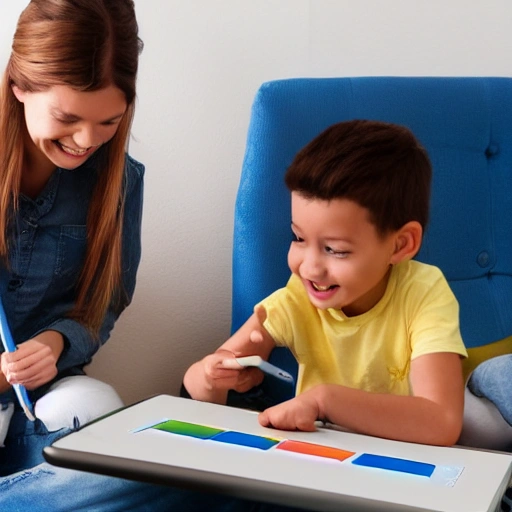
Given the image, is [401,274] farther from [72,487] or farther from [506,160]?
[72,487]

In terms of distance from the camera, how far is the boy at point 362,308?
1.02 m

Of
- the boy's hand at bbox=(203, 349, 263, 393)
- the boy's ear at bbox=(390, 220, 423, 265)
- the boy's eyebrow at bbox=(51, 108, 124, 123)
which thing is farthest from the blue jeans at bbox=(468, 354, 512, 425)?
the boy's eyebrow at bbox=(51, 108, 124, 123)

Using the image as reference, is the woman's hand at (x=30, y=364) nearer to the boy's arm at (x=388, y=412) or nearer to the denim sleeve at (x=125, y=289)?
the denim sleeve at (x=125, y=289)

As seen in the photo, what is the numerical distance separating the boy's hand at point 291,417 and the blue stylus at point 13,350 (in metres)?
0.33

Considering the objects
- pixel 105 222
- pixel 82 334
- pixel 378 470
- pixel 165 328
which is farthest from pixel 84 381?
pixel 378 470

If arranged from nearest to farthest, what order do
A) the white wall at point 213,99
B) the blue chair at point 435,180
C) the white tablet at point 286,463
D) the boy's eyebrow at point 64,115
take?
the white tablet at point 286,463 → the boy's eyebrow at point 64,115 → the blue chair at point 435,180 → the white wall at point 213,99

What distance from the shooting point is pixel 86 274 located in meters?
1.28

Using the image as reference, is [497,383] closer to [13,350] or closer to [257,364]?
[257,364]

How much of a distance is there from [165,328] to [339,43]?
0.58 meters

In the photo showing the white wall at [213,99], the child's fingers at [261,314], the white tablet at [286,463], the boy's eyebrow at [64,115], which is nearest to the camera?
the white tablet at [286,463]

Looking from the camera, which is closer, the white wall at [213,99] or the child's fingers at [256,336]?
the child's fingers at [256,336]

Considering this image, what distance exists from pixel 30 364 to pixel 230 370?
258 millimetres

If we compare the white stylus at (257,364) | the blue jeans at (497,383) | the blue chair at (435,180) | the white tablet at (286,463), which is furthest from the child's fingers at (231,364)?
the blue jeans at (497,383)

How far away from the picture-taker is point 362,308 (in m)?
1.19
